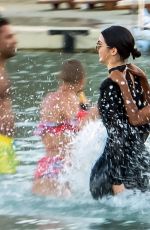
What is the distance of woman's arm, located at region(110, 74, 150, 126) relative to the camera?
22.1 feet

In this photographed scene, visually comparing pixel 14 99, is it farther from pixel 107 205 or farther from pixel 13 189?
pixel 107 205

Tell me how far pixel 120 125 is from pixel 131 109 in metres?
0.17

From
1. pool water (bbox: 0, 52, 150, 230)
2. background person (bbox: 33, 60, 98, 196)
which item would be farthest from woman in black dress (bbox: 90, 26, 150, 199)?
background person (bbox: 33, 60, 98, 196)

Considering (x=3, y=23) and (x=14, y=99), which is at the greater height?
(x=3, y=23)

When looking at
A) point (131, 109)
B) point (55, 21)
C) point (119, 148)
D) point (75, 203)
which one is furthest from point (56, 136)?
point (55, 21)

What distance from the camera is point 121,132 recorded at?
684cm

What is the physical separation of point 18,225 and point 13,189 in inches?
45.1

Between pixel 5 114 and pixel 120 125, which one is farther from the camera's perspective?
pixel 5 114

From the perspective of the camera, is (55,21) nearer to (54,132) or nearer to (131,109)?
(54,132)

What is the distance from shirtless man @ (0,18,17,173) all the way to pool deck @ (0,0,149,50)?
1003cm

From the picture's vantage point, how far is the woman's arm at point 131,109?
672 centimetres

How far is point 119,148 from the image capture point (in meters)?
6.89

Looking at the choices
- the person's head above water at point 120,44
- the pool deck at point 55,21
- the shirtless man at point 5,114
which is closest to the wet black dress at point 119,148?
the person's head above water at point 120,44

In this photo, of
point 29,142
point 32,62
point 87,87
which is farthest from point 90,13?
point 29,142
